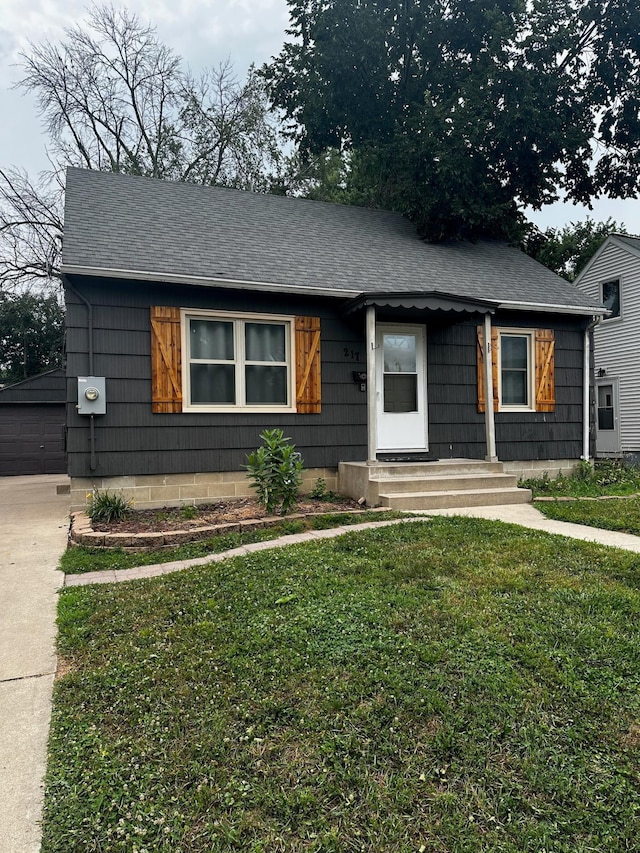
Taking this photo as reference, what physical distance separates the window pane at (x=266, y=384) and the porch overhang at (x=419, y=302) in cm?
131

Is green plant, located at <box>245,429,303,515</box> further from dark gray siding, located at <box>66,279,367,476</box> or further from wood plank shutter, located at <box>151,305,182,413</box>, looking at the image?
wood plank shutter, located at <box>151,305,182,413</box>

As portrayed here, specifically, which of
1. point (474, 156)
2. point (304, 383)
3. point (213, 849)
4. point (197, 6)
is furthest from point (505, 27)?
point (213, 849)

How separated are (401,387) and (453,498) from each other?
7.00ft

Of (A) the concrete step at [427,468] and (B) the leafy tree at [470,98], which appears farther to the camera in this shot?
(B) the leafy tree at [470,98]

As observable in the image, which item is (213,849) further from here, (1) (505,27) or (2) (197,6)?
(2) (197,6)

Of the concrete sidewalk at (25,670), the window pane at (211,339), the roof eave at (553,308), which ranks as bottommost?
the concrete sidewalk at (25,670)

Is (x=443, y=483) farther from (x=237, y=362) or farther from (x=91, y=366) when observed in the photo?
(x=91, y=366)

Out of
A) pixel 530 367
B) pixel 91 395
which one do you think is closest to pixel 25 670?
pixel 91 395

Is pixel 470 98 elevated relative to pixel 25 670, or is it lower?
elevated

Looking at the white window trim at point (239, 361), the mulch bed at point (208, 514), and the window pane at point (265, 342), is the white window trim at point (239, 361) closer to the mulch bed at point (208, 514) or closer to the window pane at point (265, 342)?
the window pane at point (265, 342)

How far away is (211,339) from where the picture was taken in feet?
22.8

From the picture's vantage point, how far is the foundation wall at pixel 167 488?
6.32 m

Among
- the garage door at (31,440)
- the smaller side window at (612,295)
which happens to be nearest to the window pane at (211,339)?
the garage door at (31,440)

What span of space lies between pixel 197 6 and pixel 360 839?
15992 mm
